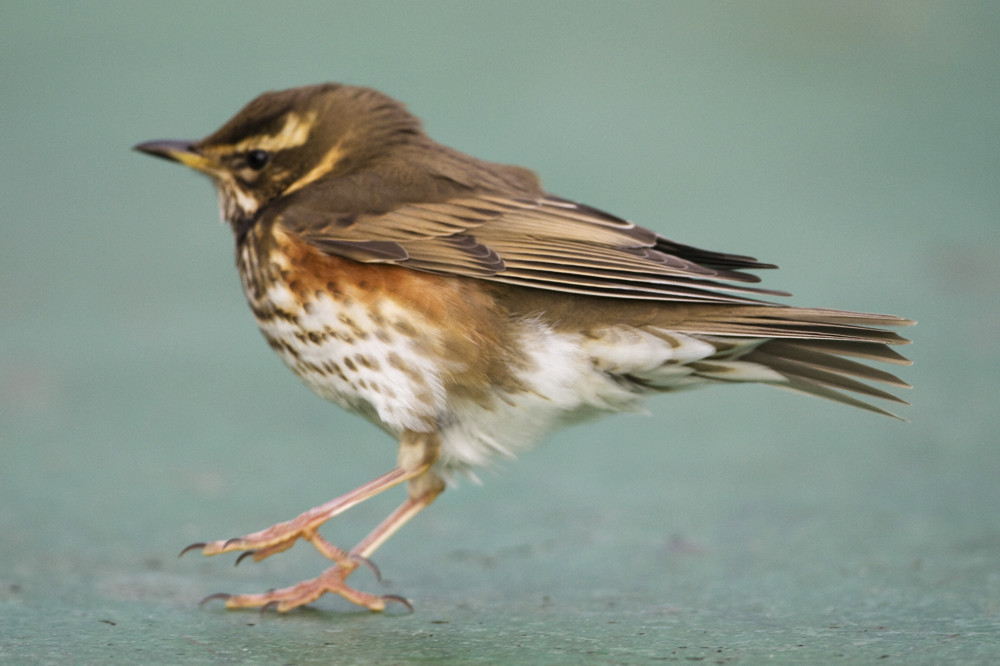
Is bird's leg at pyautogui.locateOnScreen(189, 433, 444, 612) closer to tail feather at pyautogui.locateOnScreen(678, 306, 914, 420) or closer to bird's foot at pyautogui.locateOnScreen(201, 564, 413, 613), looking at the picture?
bird's foot at pyautogui.locateOnScreen(201, 564, 413, 613)

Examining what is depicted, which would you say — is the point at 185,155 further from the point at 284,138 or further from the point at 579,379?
the point at 579,379

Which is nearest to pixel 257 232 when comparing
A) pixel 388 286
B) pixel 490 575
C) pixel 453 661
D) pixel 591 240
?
pixel 388 286

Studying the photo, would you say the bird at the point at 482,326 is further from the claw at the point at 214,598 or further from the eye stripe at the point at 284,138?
the eye stripe at the point at 284,138

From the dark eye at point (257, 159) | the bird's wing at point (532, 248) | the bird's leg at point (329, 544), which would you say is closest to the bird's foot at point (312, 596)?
the bird's leg at point (329, 544)

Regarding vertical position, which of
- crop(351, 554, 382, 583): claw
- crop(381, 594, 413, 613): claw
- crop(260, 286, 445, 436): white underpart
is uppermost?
crop(260, 286, 445, 436): white underpart

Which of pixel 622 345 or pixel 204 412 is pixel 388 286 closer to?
pixel 622 345

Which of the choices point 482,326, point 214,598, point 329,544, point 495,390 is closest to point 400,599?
point 329,544

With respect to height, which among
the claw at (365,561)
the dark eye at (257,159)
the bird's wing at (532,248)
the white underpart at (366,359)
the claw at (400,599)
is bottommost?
the claw at (400,599)

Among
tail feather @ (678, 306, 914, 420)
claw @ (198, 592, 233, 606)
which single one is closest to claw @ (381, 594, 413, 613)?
claw @ (198, 592, 233, 606)
